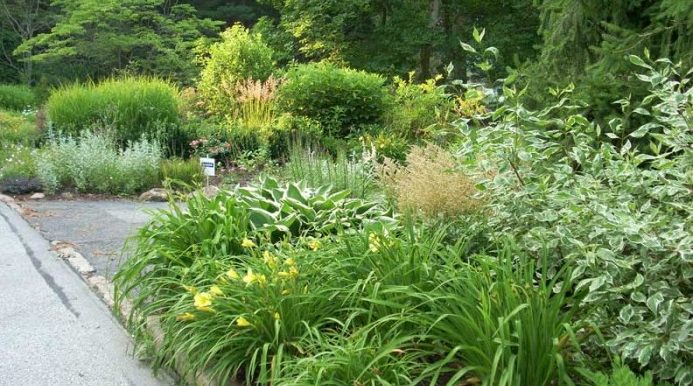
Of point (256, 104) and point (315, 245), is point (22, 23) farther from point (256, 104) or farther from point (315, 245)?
point (315, 245)

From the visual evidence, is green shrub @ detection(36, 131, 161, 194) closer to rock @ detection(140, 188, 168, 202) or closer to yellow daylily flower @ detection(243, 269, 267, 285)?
rock @ detection(140, 188, 168, 202)

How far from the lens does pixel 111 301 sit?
4723 mm

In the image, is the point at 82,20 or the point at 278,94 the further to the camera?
the point at 82,20

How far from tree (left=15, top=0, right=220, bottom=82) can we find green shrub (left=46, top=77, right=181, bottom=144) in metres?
10.8

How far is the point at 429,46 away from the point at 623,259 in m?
20.8

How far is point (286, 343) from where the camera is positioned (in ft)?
9.79

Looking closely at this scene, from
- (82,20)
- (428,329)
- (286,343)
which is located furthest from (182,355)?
(82,20)

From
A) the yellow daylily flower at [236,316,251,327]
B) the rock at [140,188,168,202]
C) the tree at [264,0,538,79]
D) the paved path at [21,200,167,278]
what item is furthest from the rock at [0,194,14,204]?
the tree at [264,0,538,79]

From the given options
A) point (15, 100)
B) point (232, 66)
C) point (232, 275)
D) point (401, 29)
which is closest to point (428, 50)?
point (401, 29)

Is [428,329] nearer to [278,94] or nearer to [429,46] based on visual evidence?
[278,94]

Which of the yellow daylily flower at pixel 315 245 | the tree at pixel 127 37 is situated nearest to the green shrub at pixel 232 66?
the tree at pixel 127 37

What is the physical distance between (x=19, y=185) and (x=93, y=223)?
123 inches

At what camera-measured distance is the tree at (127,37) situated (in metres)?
24.1

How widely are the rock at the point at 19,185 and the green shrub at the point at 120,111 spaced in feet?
6.07
